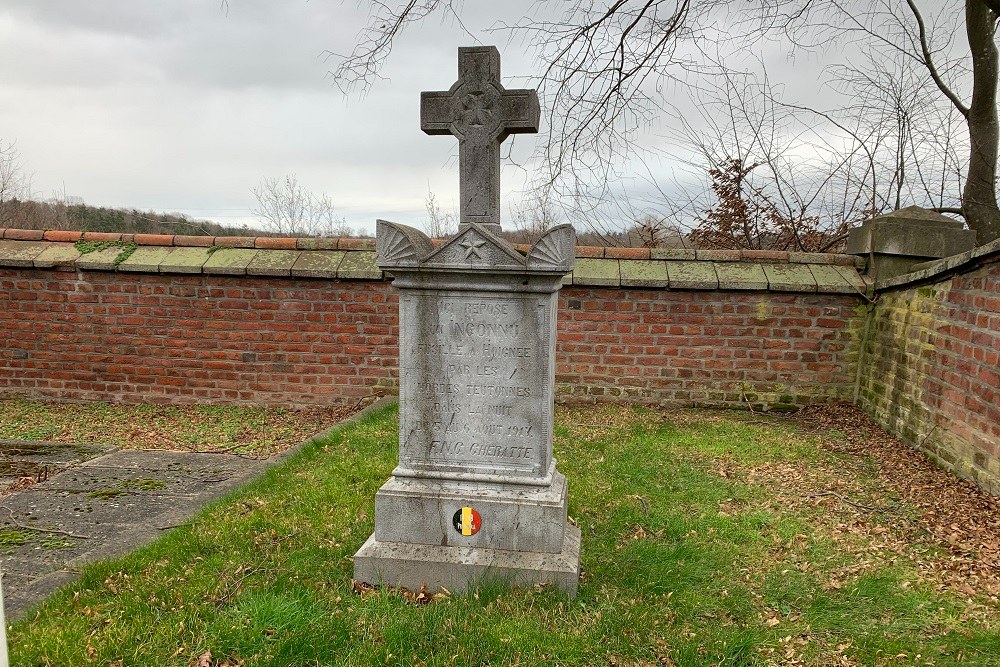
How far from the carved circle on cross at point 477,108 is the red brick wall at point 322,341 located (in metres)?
3.36

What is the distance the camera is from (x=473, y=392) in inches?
128

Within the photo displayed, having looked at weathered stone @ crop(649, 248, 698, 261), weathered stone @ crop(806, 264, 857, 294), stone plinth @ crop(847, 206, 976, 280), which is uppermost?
stone plinth @ crop(847, 206, 976, 280)

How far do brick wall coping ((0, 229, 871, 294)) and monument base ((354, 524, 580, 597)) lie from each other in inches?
137

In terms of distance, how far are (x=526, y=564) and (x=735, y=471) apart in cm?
223

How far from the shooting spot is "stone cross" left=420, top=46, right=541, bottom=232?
318 centimetres

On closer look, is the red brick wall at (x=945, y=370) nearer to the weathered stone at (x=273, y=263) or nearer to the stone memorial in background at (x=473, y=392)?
the stone memorial in background at (x=473, y=392)

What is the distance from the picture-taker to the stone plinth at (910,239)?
5797mm

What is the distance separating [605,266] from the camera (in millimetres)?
6461

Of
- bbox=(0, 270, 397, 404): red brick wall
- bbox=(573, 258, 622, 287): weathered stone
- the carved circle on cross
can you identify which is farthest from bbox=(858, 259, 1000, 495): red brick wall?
bbox=(0, 270, 397, 404): red brick wall

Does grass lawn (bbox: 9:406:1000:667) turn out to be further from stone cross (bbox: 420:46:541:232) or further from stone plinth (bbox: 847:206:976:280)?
stone plinth (bbox: 847:206:976:280)

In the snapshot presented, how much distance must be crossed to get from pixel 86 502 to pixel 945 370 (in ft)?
19.3

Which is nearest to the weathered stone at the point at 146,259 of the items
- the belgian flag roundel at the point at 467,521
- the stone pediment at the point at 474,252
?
the stone pediment at the point at 474,252

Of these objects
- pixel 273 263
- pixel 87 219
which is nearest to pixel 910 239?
pixel 273 263

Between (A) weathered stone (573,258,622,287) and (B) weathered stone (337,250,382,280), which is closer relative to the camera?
(A) weathered stone (573,258,622,287)
